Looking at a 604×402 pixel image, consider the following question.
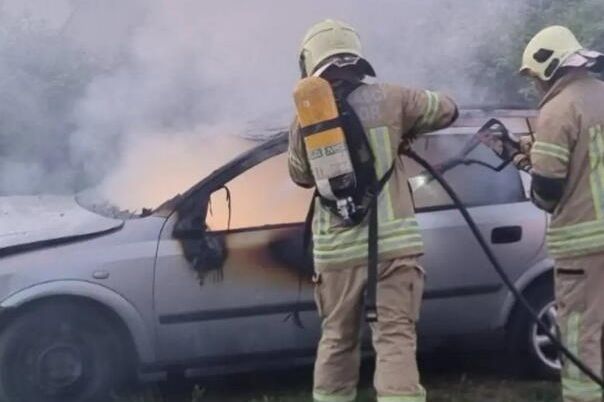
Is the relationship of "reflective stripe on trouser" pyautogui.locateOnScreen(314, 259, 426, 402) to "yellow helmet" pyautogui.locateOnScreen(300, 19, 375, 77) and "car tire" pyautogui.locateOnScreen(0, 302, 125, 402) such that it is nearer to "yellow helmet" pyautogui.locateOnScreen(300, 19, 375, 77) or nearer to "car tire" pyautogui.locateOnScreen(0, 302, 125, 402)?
"yellow helmet" pyautogui.locateOnScreen(300, 19, 375, 77)

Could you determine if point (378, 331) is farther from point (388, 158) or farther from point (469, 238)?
point (469, 238)

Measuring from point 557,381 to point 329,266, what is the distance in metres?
2.02

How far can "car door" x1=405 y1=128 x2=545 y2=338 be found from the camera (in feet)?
20.5

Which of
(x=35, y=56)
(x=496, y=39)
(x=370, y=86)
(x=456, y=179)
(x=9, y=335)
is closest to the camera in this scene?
(x=370, y=86)

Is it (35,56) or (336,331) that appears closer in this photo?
(336,331)

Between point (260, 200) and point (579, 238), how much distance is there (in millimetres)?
1821

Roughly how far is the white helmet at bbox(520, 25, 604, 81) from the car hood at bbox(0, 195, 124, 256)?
232 centimetres

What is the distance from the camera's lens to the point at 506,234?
6.32 m

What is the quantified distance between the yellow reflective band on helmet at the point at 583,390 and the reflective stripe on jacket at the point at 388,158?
0.91m

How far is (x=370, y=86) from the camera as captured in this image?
16.2ft

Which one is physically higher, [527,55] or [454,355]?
[527,55]

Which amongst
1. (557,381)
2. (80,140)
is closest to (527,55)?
(557,381)

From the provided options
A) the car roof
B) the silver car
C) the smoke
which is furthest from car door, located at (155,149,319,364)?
the smoke

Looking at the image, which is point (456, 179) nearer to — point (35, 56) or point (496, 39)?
point (496, 39)
